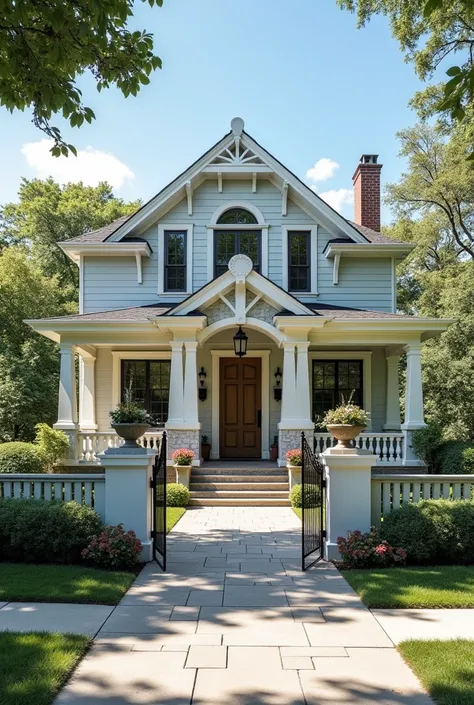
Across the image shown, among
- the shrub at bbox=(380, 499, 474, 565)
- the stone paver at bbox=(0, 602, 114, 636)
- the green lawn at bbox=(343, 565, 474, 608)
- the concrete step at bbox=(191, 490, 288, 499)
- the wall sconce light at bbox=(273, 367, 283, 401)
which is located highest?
the wall sconce light at bbox=(273, 367, 283, 401)

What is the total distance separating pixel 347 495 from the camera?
7.32 meters

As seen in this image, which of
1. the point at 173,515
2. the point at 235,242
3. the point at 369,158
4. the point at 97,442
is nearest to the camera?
the point at 173,515

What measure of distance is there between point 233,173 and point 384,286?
5311 millimetres

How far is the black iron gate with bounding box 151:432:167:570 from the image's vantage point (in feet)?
23.6

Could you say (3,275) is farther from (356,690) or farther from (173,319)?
(356,690)

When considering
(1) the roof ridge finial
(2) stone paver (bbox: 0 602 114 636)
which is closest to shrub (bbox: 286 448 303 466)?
(2) stone paver (bbox: 0 602 114 636)

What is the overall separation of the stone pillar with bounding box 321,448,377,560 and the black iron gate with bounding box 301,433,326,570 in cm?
13

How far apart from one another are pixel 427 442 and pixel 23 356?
640 inches

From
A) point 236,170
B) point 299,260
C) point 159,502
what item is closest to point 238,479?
point 159,502

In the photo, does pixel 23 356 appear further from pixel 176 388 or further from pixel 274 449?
pixel 274 449

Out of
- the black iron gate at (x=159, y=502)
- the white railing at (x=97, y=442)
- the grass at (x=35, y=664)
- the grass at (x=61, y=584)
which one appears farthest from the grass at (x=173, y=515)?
the grass at (x=35, y=664)

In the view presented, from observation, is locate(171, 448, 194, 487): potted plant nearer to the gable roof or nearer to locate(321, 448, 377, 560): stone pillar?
locate(321, 448, 377, 560): stone pillar

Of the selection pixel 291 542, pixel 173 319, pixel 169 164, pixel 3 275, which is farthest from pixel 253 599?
pixel 3 275

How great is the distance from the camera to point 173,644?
15.0 feet
